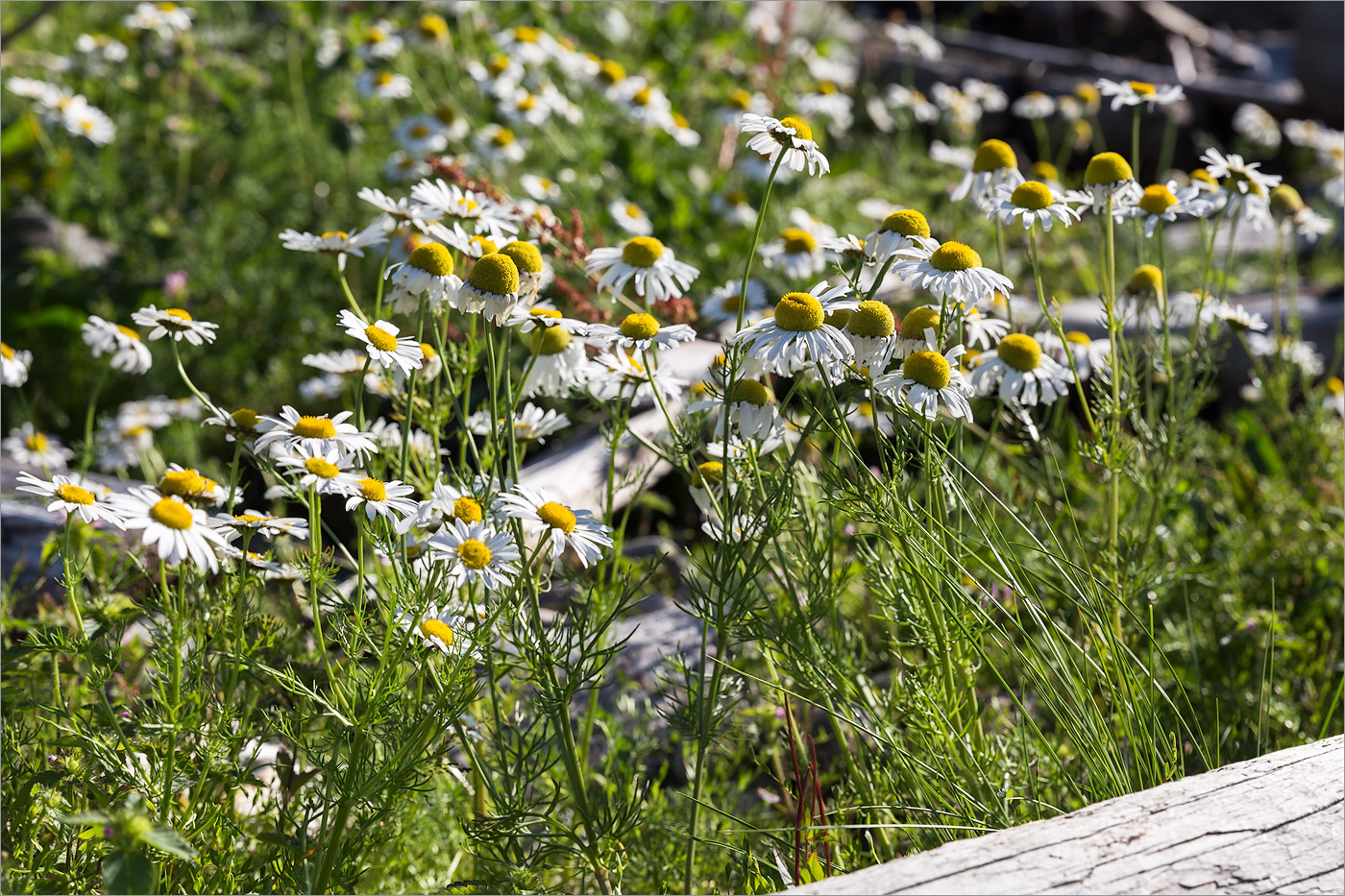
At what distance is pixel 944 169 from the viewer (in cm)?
564

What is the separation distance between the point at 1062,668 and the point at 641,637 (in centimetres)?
139

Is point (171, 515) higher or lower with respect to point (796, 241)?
higher

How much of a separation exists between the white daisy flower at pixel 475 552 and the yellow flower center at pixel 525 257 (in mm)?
397

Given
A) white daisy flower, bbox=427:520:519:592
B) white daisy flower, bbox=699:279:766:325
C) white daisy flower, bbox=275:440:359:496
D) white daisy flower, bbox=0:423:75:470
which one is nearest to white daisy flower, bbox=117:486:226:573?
white daisy flower, bbox=275:440:359:496

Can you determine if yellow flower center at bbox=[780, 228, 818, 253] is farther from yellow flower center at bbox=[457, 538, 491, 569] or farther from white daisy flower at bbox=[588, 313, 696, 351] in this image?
yellow flower center at bbox=[457, 538, 491, 569]

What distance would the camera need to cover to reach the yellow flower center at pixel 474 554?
1.42m

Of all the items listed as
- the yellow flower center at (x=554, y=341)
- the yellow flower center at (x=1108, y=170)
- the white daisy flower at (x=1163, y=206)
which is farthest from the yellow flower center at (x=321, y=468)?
the white daisy flower at (x=1163, y=206)


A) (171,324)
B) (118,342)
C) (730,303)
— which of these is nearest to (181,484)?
(171,324)

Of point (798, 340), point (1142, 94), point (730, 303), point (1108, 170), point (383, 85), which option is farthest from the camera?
point (383, 85)

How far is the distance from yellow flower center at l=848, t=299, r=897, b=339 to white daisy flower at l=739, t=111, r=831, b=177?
0.25 metres

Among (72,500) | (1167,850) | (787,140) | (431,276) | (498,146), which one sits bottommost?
(1167,850)

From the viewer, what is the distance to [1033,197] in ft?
5.98

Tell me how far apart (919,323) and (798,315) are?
0.26 meters

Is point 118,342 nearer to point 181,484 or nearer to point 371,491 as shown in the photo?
point 181,484
